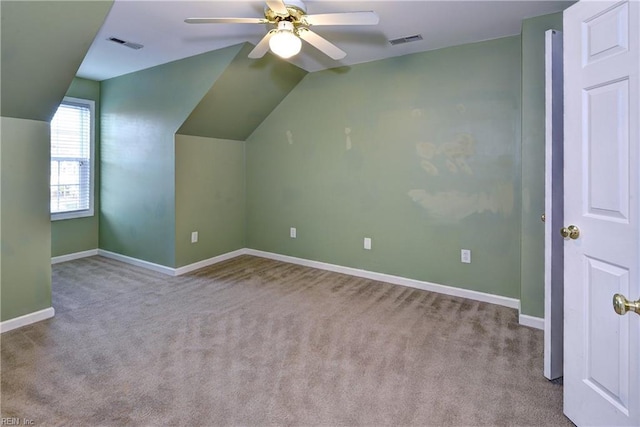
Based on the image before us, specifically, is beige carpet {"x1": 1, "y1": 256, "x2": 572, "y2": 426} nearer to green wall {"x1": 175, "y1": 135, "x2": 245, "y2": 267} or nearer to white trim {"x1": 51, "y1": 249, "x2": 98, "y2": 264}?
green wall {"x1": 175, "y1": 135, "x2": 245, "y2": 267}

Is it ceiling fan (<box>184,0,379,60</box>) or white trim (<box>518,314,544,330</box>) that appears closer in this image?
ceiling fan (<box>184,0,379,60</box>)

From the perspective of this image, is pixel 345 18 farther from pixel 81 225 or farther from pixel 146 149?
pixel 81 225

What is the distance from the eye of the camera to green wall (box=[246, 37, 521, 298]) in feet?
10.3

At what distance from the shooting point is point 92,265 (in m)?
4.34

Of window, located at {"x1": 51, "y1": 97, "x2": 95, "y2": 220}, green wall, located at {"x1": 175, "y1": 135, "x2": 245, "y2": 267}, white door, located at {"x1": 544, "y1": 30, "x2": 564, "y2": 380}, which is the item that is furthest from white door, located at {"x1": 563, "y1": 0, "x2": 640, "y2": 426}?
window, located at {"x1": 51, "y1": 97, "x2": 95, "y2": 220}

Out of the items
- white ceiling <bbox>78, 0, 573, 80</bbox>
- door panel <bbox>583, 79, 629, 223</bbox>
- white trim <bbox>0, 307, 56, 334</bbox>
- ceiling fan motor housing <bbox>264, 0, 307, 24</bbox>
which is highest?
white ceiling <bbox>78, 0, 573, 80</bbox>

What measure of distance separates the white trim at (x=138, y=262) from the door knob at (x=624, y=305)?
3.89 meters

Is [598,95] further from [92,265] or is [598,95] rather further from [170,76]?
[92,265]

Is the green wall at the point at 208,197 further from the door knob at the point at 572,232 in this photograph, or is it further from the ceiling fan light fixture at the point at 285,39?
the door knob at the point at 572,232

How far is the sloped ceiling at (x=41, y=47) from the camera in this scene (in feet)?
6.45

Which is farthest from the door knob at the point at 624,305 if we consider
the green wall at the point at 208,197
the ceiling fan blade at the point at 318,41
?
the green wall at the point at 208,197

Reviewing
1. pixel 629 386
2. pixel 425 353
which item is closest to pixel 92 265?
pixel 425 353

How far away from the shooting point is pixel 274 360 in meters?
2.23

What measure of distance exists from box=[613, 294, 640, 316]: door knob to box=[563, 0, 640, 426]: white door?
0.13 m
